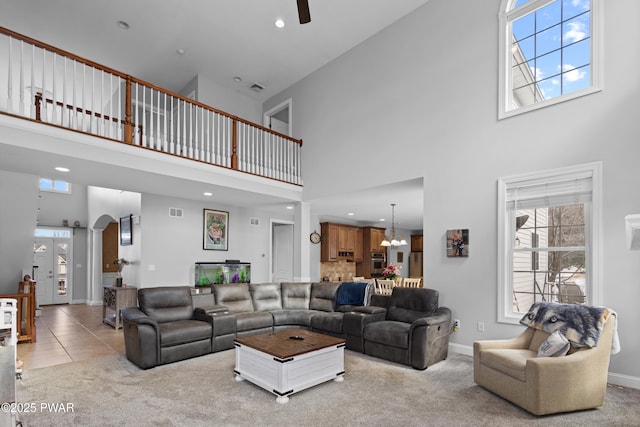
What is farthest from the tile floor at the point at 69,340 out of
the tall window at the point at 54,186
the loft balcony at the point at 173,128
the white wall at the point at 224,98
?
the white wall at the point at 224,98

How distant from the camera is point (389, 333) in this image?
14.8ft

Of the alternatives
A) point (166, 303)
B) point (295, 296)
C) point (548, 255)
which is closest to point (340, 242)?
point (295, 296)

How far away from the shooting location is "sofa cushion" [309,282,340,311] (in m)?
6.19

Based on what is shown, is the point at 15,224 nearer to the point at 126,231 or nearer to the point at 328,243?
the point at 126,231

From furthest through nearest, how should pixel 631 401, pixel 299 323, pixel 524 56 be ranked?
pixel 299 323, pixel 524 56, pixel 631 401

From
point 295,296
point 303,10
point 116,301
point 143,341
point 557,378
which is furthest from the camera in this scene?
point 116,301

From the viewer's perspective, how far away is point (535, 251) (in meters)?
4.40

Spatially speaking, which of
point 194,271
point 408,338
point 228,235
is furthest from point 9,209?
point 408,338

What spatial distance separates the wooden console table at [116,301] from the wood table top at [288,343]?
401cm

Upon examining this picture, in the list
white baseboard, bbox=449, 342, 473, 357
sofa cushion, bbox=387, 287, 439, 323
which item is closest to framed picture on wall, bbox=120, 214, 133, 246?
sofa cushion, bbox=387, 287, 439, 323

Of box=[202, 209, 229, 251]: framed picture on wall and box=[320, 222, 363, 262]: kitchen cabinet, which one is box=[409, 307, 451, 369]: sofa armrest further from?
box=[320, 222, 363, 262]: kitchen cabinet

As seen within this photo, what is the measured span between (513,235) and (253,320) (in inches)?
149

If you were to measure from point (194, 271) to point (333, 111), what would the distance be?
4.48m

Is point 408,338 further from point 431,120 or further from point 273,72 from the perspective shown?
point 273,72
